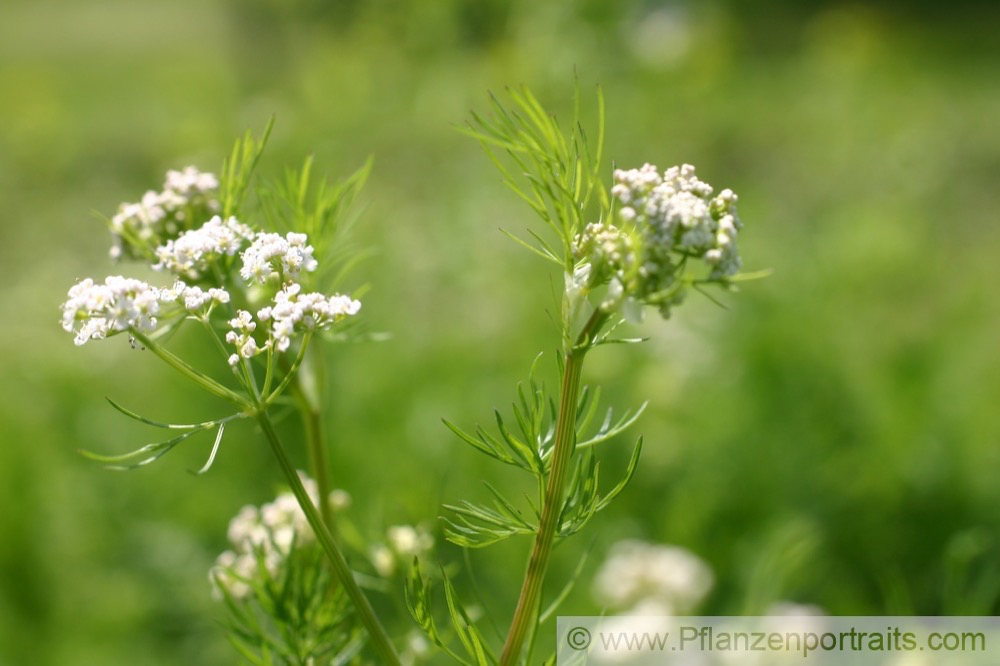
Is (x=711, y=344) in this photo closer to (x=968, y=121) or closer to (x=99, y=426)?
(x=99, y=426)

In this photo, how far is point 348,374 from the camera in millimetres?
2451

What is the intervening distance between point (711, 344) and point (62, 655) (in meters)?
1.58

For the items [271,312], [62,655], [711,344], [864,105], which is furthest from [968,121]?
[271,312]

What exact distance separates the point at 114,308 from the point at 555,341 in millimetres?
1856

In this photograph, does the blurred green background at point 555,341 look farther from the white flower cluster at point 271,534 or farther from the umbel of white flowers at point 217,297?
the umbel of white flowers at point 217,297

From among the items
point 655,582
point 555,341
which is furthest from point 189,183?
point 555,341

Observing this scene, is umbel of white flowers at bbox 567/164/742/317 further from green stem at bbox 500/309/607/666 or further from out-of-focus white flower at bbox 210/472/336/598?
out-of-focus white flower at bbox 210/472/336/598

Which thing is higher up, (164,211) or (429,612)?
(164,211)

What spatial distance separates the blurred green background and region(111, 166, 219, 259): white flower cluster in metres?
0.33

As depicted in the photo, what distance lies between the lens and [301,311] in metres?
0.66

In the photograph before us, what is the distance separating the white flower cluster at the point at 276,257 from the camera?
0.69m

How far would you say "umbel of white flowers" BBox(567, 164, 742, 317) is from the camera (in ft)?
2.04

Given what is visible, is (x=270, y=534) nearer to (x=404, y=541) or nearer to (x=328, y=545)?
(x=404, y=541)

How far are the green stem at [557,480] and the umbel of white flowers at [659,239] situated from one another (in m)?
0.03
